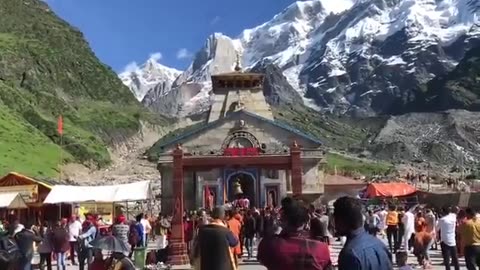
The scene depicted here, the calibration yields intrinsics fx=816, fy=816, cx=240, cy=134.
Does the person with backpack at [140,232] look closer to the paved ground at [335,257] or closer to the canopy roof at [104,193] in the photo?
the paved ground at [335,257]

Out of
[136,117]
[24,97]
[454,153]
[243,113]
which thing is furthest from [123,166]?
[454,153]

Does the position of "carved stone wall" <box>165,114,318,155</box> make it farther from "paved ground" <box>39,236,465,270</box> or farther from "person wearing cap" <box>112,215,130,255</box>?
"person wearing cap" <box>112,215,130,255</box>

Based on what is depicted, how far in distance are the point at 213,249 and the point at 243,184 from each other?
42.7m

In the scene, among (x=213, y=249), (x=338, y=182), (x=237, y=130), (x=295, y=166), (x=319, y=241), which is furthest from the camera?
(x=338, y=182)

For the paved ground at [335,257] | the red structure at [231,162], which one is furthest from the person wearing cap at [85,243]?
the red structure at [231,162]

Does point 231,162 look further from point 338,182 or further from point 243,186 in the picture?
point 338,182

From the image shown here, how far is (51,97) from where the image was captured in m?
109

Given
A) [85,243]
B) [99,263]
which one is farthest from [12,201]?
[99,263]

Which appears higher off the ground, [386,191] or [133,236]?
[386,191]

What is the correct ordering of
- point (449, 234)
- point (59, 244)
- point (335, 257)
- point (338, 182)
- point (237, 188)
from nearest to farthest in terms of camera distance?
1. point (449, 234)
2. point (335, 257)
3. point (59, 244)
4. point (237, 188)
5. point (338, 182)

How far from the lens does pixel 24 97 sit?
102 m

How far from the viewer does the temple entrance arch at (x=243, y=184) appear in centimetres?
5112

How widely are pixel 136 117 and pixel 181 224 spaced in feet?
344

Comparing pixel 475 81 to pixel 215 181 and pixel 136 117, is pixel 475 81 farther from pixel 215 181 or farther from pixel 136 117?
pixel 215 181
